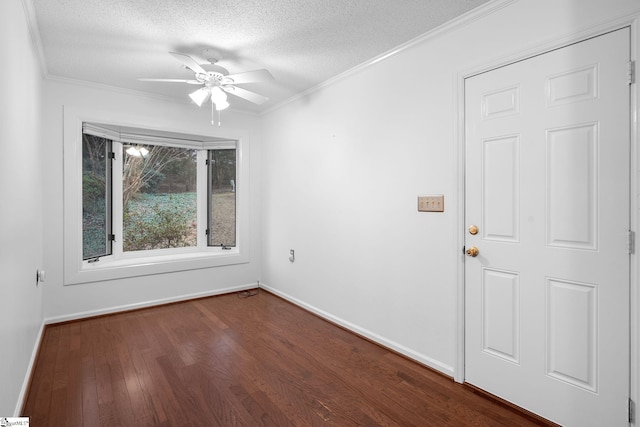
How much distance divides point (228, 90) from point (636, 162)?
282 cm

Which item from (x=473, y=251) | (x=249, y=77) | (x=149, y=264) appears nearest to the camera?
(x=473, y=251)

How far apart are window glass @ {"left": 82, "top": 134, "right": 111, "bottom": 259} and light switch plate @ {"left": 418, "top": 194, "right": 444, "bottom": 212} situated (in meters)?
3.58

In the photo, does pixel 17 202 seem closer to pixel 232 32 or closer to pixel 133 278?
pixel 232 32

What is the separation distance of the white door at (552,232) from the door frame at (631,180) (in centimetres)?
3

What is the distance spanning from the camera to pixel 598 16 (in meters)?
1.63

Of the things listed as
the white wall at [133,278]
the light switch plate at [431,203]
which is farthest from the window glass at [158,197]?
the light switch plate at [431,203]

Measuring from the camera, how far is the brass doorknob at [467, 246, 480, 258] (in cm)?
217

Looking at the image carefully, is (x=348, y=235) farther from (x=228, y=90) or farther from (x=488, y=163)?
(x=228, y=90)

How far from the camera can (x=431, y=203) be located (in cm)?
242

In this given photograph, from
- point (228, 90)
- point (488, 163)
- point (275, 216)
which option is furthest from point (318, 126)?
point (488, 163)

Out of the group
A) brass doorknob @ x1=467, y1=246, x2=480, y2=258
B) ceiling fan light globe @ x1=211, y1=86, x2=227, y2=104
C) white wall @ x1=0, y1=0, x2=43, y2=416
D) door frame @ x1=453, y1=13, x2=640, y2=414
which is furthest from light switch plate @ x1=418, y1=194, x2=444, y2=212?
white wall @ x1=0, y1=0, x2=43, y2=416

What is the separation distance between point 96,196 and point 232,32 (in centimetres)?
262

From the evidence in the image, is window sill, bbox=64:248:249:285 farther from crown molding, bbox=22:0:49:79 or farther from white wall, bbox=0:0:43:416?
crown molding, bbox=22:0:49:79

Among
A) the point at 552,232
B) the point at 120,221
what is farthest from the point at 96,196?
the point at 552,232
